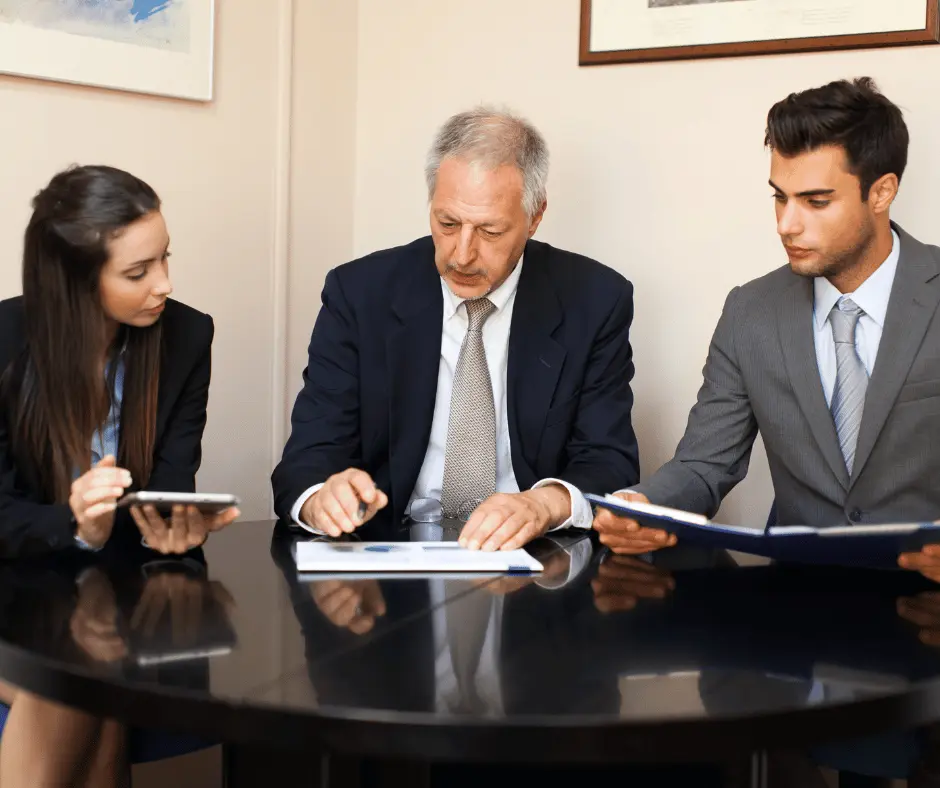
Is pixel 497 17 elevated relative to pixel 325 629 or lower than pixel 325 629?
elevated

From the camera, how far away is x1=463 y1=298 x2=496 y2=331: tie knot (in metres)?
2.79

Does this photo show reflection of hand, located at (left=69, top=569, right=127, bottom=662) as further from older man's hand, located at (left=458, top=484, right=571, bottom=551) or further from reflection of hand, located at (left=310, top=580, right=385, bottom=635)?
older man's hand, located at (left=458, top=484, right=571, bottom=551)

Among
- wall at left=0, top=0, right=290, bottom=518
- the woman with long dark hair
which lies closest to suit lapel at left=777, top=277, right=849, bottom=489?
the woman with long dark hair

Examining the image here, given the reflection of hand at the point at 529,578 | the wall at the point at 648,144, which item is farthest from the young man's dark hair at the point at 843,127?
the reflection of hand at the point at 529,578

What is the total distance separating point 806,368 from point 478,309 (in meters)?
0.78

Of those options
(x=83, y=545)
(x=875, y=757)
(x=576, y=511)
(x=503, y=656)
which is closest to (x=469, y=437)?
(x=576, y=511)

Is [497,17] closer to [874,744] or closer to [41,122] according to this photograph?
[41,122]

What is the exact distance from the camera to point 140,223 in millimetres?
2367

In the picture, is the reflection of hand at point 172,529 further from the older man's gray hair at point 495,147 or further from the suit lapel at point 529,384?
the older man's gray hair at point 495,147

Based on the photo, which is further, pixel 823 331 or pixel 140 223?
pixel 823 331

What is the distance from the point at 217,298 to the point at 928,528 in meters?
2.32

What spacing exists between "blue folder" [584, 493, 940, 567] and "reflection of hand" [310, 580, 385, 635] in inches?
15.1

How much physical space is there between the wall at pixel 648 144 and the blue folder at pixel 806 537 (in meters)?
1.41

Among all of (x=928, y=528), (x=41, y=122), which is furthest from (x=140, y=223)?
(x=928, y=528)
